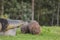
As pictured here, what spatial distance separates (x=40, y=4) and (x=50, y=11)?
136 cm

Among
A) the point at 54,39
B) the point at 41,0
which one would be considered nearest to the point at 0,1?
the point at 41,0

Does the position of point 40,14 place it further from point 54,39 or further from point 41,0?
point 54,39

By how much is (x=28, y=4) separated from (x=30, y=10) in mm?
779

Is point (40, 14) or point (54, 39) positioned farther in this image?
point (40, 14)

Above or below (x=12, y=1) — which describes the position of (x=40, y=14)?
below

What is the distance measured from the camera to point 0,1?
2247cm

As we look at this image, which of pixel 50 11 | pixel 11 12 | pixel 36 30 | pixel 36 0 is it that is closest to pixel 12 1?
pixel 11 12

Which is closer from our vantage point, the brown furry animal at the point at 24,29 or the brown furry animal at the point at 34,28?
the brown furry animal at the point at 34,28

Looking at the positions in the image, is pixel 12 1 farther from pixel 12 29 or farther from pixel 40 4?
pixel 12 29

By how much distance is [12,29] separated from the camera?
848 centimetres

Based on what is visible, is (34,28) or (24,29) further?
(24,29)

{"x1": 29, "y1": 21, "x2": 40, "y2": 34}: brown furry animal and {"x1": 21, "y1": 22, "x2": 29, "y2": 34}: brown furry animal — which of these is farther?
{"x1": 21, "y1": 22, "x2": 29, "y2": 34}: brown furry animal

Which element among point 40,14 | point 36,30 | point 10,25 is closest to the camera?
point 10,25

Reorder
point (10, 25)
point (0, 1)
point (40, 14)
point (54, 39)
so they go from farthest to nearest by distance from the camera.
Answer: point (40, 14) → point (0, 1) → point (10, 25) → point (54, 39)
